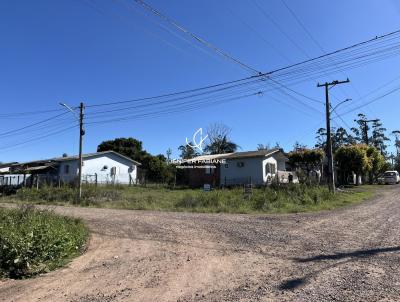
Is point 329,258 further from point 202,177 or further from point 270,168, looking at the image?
point 202,177

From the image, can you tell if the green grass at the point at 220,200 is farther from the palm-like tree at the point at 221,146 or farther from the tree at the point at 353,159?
the palm-like tree at the point at 221,146

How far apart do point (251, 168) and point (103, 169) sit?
55.9 feet

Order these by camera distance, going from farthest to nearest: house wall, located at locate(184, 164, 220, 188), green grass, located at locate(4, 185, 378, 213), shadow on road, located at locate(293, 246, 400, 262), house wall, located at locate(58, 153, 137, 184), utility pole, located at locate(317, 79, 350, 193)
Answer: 1. house wall, located at locate(184, 164, 220, 188)
2. house wall, located at locate(58, 153, 137, 184)
3. utility pole, located at locate(317, 79, 350, 193)
4. green grass, located at locate(4, 185, 378, 213)
5. shadow on road, located at locate(293, 246, 400, 262)

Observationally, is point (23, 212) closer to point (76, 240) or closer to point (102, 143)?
point (76, 240)

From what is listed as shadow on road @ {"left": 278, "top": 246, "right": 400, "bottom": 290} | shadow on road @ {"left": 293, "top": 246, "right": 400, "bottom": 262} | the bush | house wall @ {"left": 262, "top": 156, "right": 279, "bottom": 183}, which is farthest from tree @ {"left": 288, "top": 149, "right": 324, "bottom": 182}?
shadow on road @ {"left": 278, "top": 246, "right": 400, "bottom": 290}

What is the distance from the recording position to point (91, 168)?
46031 mm

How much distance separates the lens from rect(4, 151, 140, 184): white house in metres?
44.6

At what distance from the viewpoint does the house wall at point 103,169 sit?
146ft

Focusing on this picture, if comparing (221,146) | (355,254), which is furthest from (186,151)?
(355,254)

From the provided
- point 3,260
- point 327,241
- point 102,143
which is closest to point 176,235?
point 327,241

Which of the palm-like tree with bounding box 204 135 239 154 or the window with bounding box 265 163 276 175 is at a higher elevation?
the palm-like tree with bounding box 204 135 239 154

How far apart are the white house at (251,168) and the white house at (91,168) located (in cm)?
A: 1117

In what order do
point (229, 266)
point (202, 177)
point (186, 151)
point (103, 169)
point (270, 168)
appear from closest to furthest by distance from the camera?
point (229, 266)
point (270, 168)
point (202, 177)
point (103, 169)
point (186, 151)

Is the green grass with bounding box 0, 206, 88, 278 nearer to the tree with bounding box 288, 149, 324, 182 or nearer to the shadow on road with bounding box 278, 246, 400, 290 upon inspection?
the shadow on road with bounding box 278, 246, 400, 290
